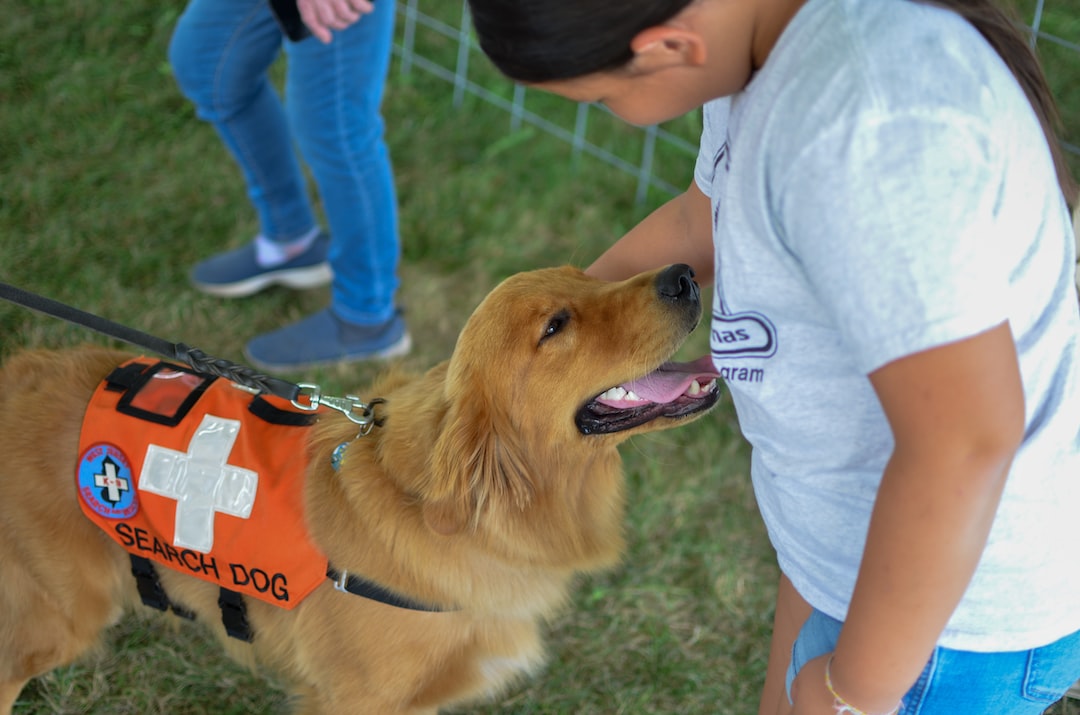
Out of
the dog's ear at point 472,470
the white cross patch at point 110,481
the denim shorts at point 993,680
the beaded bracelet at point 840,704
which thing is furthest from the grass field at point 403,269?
the beaded bracelet at point 840,704

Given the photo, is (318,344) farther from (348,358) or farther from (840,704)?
(840,704)

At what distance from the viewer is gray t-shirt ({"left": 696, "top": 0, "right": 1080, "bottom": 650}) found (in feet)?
2.71

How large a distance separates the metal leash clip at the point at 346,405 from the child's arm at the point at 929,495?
1.22m

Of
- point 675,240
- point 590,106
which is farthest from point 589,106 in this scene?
point 675,240

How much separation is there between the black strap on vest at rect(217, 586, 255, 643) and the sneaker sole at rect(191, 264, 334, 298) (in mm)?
1709

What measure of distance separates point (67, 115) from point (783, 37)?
4273 mm

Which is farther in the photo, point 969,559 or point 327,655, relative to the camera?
point 327,655

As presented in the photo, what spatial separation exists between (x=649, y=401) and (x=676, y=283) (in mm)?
266

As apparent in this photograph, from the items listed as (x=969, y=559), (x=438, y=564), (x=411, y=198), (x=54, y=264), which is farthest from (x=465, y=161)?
(x=969, y=559)

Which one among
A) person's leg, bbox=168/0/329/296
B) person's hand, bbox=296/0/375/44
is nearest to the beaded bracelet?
person's hand, bbox=296/0/375/44

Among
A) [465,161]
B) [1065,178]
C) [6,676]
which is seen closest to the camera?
[1065,178]

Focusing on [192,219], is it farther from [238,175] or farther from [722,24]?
[722,24]

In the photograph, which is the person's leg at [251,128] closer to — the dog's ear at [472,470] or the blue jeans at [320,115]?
the blue jeans at [320,115]

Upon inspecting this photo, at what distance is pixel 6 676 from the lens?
2109mm
